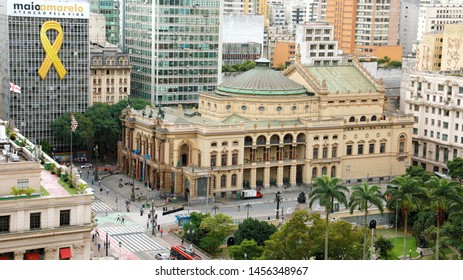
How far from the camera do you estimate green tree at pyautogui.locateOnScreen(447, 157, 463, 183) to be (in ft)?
476

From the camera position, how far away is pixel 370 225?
123m

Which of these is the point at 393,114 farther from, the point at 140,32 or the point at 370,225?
the point at 140,32

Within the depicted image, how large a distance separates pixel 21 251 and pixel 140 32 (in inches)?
5291

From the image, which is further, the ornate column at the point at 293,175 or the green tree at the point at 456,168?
the ornate column at the point at 293,175

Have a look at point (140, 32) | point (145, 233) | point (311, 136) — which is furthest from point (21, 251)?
point (140, 32)

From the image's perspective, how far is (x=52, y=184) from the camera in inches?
2985

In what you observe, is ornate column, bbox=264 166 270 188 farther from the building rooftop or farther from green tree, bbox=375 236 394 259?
green tree, bbox=375 236 394 259

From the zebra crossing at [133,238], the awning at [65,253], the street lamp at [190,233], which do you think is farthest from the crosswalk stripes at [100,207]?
the awning at [65,253]

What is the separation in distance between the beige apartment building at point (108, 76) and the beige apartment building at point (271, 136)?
25.1 m

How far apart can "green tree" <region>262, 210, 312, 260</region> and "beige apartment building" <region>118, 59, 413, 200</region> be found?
1815 inches

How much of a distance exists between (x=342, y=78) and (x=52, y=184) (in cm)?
9763

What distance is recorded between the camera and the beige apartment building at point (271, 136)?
142625mm

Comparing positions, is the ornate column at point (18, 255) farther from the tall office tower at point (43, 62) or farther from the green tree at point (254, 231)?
the tall office tower at point (43, 62)

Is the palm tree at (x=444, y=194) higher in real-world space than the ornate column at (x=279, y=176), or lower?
higher
